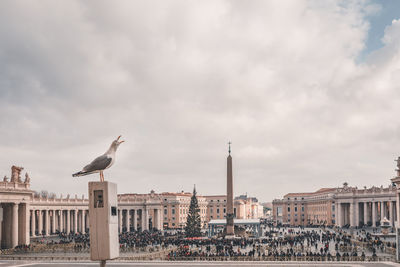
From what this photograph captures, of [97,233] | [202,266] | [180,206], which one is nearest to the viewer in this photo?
[97,233]

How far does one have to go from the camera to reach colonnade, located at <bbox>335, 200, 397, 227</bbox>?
10133 cm

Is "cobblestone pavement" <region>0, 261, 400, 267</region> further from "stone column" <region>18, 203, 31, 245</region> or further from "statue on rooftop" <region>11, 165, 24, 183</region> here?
"stone column" <region>18, 203, 31, 245</region>

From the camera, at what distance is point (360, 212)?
114 m

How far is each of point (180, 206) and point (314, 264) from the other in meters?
107

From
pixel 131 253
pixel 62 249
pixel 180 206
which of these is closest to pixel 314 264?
pixel 131 253

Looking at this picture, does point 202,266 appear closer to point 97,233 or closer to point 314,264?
point 314,264

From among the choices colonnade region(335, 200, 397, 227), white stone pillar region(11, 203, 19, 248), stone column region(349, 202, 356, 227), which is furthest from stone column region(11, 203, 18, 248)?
stone column region(349, 202, 356, 227)

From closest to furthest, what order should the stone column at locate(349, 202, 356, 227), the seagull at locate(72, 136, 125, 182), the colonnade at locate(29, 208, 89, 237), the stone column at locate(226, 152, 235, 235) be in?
the seagull at locate(72, 136, 125, 182) → the stone column at locate(226, 152, 235, 235) → the colonnade at locate(29, 208, 89, 237) → the stone column at locate(349, 202, 356, 227)

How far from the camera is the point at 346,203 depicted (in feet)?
367

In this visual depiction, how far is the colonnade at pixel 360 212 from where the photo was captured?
332ft

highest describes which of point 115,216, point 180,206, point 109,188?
point 109,188

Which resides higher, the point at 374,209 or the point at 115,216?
the point at 115,216

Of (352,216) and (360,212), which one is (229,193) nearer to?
(352,216)

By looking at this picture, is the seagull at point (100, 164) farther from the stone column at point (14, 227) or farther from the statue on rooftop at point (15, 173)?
the statue on rooftop at point (15, 173)
